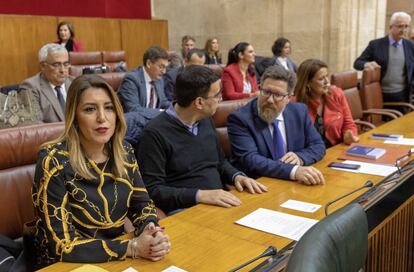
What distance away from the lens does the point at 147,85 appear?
4102mm

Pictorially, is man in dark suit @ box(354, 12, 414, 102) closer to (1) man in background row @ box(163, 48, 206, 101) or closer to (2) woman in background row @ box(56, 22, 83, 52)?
(1) man in background row @ box(163, 48, 206, 101)

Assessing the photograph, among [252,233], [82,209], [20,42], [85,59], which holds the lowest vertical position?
[252,233]

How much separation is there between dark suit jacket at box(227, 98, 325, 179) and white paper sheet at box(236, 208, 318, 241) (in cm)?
57

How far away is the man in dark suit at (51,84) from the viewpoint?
3.23 m

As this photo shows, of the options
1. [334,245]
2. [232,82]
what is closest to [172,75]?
[232,82]

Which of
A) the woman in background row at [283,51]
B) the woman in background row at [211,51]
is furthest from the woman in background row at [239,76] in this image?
the woman in background row at [211,51]

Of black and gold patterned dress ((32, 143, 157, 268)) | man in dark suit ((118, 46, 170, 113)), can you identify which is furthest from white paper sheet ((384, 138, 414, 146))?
man in dark suit ((118, 46, 170, 113))

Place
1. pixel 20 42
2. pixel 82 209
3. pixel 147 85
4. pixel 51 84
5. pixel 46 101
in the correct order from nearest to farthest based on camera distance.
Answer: pixel 82 209 < pixel 46 101 < pixel 51 84 < pixel 147 85 < pixel 20 42

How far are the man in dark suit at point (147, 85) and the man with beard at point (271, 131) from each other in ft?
5.19

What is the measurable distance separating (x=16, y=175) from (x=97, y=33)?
21.4ft

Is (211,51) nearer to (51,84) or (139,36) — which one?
(139,36)

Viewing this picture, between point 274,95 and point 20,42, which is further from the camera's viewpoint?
point 20,42

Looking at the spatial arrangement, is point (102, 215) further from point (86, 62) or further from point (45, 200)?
point (86, 62)

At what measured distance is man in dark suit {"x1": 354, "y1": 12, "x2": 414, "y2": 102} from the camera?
4863 mm
